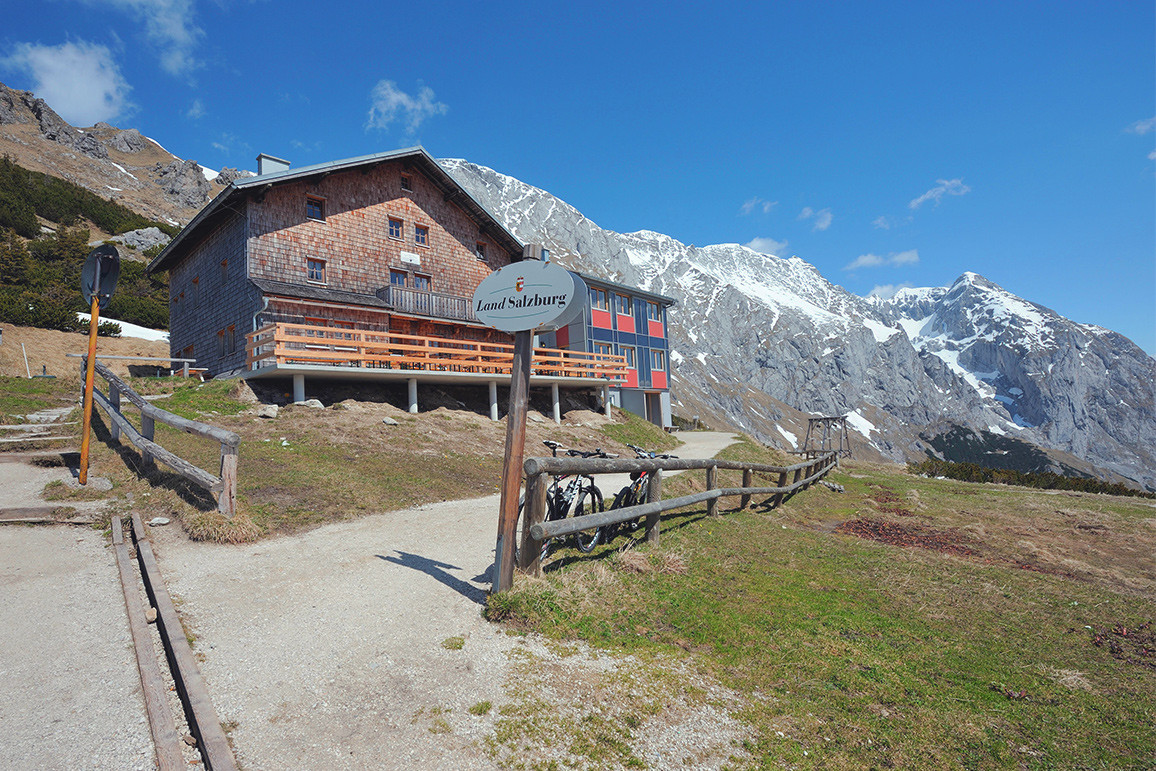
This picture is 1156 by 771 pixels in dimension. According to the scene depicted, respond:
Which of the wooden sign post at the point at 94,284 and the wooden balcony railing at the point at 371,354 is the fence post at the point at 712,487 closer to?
the wooden sign post at the point at 94,284

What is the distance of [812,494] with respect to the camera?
698 inches

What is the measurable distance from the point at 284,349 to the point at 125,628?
14887mm

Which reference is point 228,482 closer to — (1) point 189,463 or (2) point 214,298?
(1) point 189,463

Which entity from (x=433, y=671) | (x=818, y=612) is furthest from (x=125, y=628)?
(x=818, y=612)

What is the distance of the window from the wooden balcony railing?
2.75 metres

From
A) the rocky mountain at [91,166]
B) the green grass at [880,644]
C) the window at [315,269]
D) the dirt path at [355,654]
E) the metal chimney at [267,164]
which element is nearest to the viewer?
the dirt path at [355,654]

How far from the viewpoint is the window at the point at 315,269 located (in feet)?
79.0

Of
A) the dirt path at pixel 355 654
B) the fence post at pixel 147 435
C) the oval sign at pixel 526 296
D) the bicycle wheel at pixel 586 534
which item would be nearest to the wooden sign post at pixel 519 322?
the oval sign at pixel 526 296

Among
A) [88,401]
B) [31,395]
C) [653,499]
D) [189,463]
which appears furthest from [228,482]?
[31,395]

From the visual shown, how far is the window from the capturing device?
79.0 ft

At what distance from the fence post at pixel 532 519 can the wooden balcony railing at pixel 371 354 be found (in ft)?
49.0

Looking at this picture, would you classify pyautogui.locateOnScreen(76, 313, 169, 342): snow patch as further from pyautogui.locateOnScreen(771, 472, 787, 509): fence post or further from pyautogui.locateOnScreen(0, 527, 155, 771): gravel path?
pyautogui.locateOnScreen(771, 472, 787, 509): fence post

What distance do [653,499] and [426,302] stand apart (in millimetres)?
21445

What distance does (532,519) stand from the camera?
19.2ft
